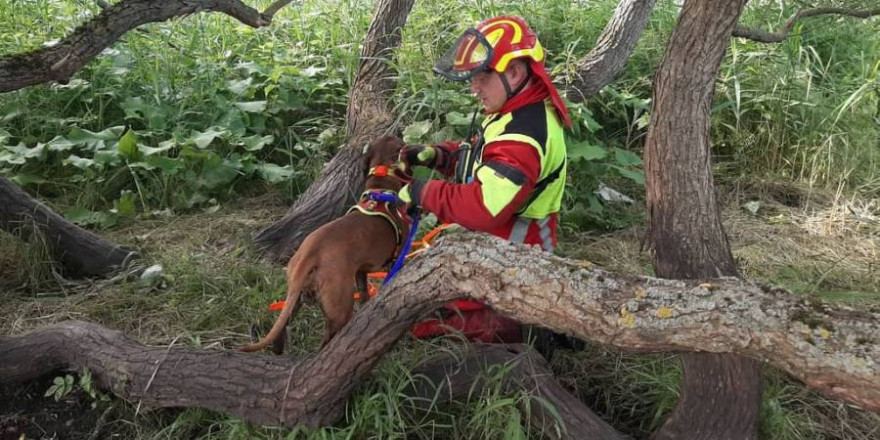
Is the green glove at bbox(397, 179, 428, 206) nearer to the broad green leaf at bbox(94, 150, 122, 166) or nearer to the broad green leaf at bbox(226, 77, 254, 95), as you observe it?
the broad green leaf at bbox(94, 150, 122, 166)

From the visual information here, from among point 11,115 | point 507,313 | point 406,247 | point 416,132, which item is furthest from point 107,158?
point 507,313

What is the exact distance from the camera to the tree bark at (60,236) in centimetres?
338

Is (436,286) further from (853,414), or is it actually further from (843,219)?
(843,219)

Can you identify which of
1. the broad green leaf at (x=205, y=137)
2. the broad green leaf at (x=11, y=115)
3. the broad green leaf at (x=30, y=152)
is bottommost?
the broad green leaf at (x=30, y=152)

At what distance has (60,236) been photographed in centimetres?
347

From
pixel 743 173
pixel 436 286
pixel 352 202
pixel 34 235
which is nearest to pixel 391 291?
pixel 436 286

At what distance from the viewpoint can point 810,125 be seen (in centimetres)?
491

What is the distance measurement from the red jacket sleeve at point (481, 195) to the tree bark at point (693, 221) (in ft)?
1.30

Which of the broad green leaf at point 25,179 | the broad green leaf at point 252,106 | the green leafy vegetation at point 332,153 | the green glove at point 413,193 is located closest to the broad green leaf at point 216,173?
the green leafy vegetation at point 332,153

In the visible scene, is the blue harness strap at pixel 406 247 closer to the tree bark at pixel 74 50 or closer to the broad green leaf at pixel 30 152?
the tree bark at pixel 74 50

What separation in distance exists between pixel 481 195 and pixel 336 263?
56 cm

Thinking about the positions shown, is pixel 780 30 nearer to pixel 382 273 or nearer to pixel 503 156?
pixel 503 156

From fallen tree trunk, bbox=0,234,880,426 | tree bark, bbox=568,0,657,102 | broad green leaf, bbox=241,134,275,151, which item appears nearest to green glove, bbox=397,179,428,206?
fallen tree trunk, bbox=0,234,880,426

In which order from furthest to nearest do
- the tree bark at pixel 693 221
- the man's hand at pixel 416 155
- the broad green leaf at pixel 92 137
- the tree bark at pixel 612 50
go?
the tree bark at pixel 612 50 → the broad green leaf at pixel 92 137 → the man's hand at pixel 416 155 → the tree bark at pixel 693 221
